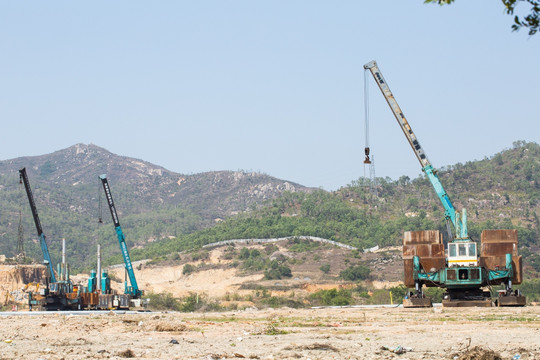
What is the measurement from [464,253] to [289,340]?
24751 millimetres

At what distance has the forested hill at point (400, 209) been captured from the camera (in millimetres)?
126475

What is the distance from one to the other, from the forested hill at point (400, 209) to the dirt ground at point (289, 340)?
90.2 metres

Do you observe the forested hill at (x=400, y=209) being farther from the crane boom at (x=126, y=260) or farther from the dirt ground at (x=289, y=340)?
the dirt ground at (x=289, y=340)

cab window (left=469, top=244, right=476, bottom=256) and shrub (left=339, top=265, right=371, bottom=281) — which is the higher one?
cab window (left=469, top=244, right=476, bottom=256)

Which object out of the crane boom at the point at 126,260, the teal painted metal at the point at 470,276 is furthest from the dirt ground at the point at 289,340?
the crane boom at the point at 126,260

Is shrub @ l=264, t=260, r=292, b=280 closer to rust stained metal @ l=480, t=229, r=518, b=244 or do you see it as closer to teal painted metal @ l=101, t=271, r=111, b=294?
teal painted metal @ l=101, t=271, r=111, b=294

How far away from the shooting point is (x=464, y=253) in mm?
46344

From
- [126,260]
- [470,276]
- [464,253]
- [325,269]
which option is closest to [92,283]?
[126,260]

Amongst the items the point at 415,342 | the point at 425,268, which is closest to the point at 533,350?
the point at 415,342

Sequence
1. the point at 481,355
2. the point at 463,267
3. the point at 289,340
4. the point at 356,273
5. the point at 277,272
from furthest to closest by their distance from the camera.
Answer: the point at 277,272
the point at 356,273
the point at 463,267
the point at 289,340
the point at 481,355

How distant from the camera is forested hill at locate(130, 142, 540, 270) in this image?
415 feet

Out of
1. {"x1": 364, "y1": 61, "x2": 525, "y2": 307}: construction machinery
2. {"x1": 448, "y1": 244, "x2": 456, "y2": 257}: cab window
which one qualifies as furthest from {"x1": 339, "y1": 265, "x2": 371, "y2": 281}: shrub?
{"x1": 448, "y1": 244, "x2": 456, "y2": 257}: cab window

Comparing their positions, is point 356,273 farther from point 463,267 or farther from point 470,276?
point 470,276

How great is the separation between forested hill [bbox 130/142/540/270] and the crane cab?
72.3 metres
